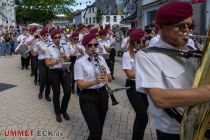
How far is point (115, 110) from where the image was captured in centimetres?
770

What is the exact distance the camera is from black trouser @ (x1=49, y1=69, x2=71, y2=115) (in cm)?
693

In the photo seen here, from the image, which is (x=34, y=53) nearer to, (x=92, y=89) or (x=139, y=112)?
(x=92, y=89)

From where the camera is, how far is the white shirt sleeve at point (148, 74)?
2.24m

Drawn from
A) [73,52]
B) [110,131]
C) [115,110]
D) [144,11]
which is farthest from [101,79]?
[144,11]

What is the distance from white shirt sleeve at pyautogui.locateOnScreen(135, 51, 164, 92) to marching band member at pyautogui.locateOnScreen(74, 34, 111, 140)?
2.31m

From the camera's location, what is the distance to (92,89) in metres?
4.79

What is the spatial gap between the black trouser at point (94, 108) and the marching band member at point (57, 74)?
2.16 metres

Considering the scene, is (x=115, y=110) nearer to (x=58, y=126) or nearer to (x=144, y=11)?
(x=58, y=126)

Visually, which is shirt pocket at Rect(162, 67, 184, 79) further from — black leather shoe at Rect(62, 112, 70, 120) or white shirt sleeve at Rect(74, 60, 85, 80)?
black leather shoe at Rect(62, 112, 70, 120)

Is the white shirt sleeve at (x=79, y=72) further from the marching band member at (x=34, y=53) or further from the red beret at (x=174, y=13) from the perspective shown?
the marching band member at (x=34, y=53)

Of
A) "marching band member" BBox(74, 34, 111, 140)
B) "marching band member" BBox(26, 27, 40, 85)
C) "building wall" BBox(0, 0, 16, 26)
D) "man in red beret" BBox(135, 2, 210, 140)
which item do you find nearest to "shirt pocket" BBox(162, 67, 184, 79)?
"man in red beret" BBox(135, 2, 210, 140)

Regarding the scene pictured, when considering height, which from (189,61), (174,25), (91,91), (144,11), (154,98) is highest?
(144,11)

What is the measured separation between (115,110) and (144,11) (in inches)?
759

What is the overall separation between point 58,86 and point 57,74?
0.87ft
